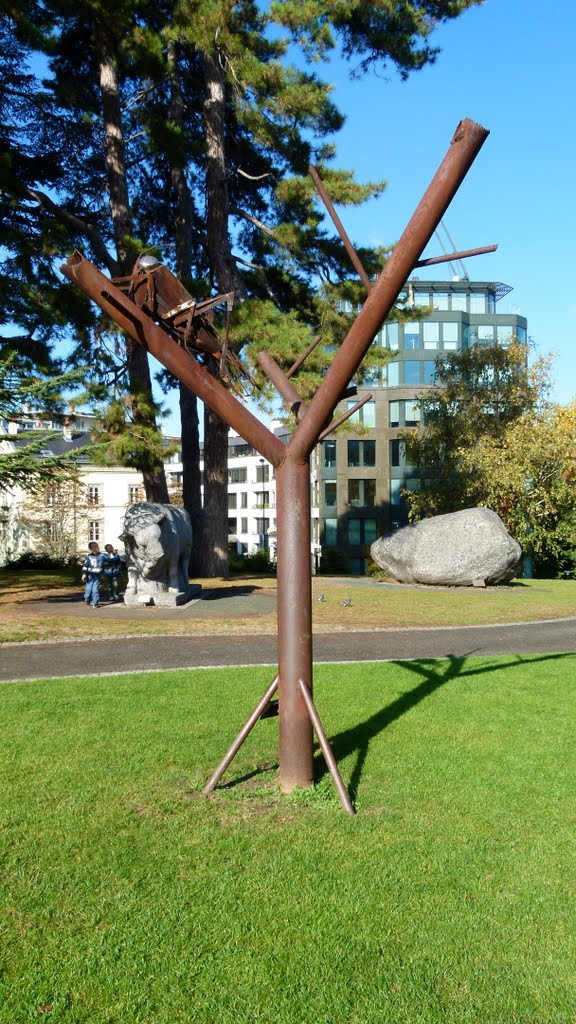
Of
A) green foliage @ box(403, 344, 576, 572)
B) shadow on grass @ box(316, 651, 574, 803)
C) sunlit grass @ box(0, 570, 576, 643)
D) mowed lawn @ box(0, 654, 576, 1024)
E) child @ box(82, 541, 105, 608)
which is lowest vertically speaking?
mowed lawn @ box(0, 654, 576, 1024)

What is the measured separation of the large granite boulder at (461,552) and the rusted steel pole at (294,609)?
1735cm

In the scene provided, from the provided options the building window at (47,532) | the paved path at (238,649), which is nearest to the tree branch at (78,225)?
the paved path at (238,649)

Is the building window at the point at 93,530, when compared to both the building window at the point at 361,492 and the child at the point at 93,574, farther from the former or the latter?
the child at the point at 93,574

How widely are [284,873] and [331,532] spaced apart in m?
52.0

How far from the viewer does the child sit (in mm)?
17027

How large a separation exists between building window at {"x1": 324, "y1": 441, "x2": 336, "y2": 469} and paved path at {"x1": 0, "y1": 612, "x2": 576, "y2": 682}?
1665 inches

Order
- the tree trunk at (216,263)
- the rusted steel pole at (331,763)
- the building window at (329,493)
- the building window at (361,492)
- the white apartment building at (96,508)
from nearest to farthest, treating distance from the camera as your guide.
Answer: the rusted steel pole at (331,763) → the tree trunk at (216,263) → the white apartment building at (96,508) → the building window at (361,492) → the building window at (329,493)

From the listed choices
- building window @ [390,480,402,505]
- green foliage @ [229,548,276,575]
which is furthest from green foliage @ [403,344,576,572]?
building window @ [390,480,402,505]

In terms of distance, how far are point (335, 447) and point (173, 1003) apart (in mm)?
53289

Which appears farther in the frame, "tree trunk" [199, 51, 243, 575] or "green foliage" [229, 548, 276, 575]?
"green foliage" [229, 548, 276, 575]

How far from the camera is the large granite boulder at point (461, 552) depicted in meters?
22.2

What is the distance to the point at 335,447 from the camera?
5600cm

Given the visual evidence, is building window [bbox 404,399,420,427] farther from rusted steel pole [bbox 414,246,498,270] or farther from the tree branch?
rusted steel pole [bbox 414,246,498,270]

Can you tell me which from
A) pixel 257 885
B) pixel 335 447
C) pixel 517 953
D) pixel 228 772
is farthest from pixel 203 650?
pixel 335 447
